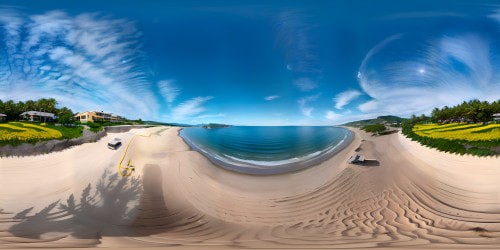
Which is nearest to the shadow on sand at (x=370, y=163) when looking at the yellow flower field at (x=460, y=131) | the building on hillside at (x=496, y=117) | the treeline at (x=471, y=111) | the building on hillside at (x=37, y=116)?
the yellow flower field at (x=460, y=131)

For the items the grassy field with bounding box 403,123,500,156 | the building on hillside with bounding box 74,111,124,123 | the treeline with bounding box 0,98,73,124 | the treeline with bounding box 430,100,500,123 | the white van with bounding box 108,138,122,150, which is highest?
the treeline with bounding box 0,98,73,124

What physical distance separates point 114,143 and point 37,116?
4.24 feet

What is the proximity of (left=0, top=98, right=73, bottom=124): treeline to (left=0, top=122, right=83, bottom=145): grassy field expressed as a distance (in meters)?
0.14

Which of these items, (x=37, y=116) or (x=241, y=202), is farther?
(x=37, y=116)

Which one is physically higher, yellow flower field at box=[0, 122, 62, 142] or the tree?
the tree

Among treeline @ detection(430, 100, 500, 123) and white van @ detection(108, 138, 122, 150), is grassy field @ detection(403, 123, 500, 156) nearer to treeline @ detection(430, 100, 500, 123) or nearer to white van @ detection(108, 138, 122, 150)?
treeline @ detection(430, 100, 500, 123)

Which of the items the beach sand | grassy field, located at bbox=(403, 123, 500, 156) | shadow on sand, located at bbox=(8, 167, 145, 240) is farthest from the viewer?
grassy field, located at bbox=(403, 123, 500, 156)

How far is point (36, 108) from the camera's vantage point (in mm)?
2996

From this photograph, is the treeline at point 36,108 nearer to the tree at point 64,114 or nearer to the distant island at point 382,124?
the tree at point 64,114

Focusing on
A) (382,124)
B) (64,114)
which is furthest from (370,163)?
(64,114)

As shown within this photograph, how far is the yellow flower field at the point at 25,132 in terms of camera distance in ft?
9.18

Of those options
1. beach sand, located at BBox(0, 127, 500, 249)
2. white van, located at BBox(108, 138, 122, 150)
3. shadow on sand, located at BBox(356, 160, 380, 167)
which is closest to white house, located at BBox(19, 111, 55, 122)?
beach sand, located at BBox(0, 127, 500, 249)

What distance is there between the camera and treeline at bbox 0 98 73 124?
2.88 metres

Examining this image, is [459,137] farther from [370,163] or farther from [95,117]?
[95,117]
